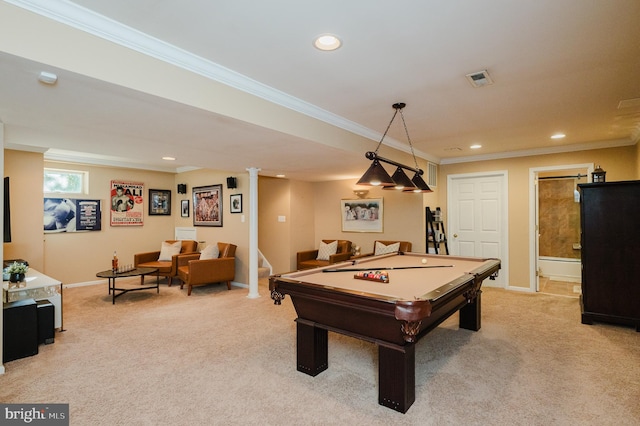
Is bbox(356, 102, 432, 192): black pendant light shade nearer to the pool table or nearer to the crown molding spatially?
the pool table

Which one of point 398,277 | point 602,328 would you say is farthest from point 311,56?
point 602,328

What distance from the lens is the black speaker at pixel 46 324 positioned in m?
3.44

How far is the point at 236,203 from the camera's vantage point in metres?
6.44

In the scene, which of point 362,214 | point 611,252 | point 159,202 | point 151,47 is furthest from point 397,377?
point 159,202

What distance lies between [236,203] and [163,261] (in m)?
1.98

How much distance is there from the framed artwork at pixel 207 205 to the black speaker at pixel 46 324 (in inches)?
137

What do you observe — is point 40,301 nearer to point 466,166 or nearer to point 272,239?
point 272,239

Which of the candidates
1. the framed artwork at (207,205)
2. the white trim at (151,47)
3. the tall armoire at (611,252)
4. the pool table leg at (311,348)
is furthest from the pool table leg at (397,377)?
the framed artwork at (207,205)

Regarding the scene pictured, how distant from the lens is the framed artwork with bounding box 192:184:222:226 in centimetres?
681

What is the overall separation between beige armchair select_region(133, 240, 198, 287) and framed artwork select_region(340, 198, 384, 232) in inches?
129

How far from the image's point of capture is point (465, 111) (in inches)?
138

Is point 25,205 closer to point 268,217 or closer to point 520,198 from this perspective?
point 268,217

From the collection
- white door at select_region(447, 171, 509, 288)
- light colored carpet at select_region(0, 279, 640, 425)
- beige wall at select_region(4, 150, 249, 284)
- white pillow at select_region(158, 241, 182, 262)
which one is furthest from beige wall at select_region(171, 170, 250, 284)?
white door at select_region(447, 171, 509, 288)

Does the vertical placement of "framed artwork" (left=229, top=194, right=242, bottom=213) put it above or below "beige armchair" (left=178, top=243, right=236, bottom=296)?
above
